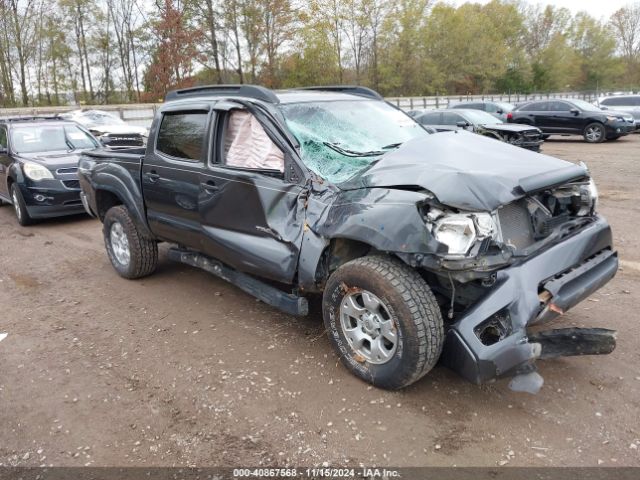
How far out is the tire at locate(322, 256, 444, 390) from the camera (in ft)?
9.32

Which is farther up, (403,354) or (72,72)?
(72,72)

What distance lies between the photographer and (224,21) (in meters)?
37.7

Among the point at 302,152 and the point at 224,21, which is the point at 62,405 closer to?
the point at 302,152

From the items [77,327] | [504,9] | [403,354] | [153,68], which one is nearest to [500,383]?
[403,354]

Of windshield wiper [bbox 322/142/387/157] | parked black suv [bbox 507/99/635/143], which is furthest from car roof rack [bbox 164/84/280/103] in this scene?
parked black suv [bbox 507/99/635/143]

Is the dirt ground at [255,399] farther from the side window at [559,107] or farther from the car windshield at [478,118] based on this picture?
the side window at [559,107]

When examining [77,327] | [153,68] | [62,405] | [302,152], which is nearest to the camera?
[62,405]

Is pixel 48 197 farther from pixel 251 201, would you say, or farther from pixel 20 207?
pixel 251 201

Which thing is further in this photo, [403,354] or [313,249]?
[313,249]

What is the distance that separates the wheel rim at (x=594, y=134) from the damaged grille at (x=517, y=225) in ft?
55.3

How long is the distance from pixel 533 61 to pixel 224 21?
40881 mm

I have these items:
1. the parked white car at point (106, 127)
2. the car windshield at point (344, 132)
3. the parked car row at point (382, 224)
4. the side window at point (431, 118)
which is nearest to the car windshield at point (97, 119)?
the parked white car at point (106, 127)

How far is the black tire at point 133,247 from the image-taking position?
524 cm

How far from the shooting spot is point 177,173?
4457mm
